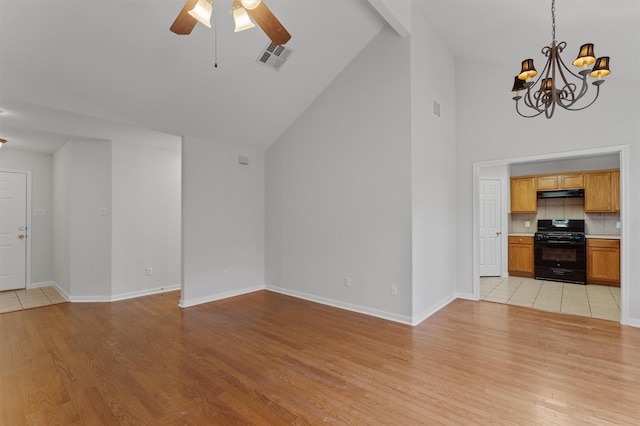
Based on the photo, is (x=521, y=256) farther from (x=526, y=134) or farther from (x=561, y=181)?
(x=526, y=134)

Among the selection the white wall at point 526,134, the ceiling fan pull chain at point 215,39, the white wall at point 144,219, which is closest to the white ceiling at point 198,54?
the ceiling fan pull chain at point 215,39

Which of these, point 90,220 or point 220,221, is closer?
point 90,220

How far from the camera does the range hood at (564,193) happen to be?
6099 mm

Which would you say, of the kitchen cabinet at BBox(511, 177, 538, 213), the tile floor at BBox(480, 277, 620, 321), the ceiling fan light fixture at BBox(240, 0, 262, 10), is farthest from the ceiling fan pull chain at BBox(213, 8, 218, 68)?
the kitchen cabinet at BBox(511, 177, 538, 213)

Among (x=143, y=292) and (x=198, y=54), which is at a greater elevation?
(x=198, y=54)

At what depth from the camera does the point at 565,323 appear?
148 inches

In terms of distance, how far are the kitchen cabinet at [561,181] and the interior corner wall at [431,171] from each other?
291cm

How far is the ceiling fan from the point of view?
6.62ft

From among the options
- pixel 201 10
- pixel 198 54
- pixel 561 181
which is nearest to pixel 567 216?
pixel 561 181

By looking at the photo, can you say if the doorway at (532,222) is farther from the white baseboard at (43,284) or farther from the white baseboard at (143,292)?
the white baseboard at (43,284)

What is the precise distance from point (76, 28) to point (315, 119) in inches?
119

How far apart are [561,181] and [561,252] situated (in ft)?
4.73

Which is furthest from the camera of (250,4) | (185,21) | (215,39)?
(215,39)

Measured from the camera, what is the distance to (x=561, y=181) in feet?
20.6
